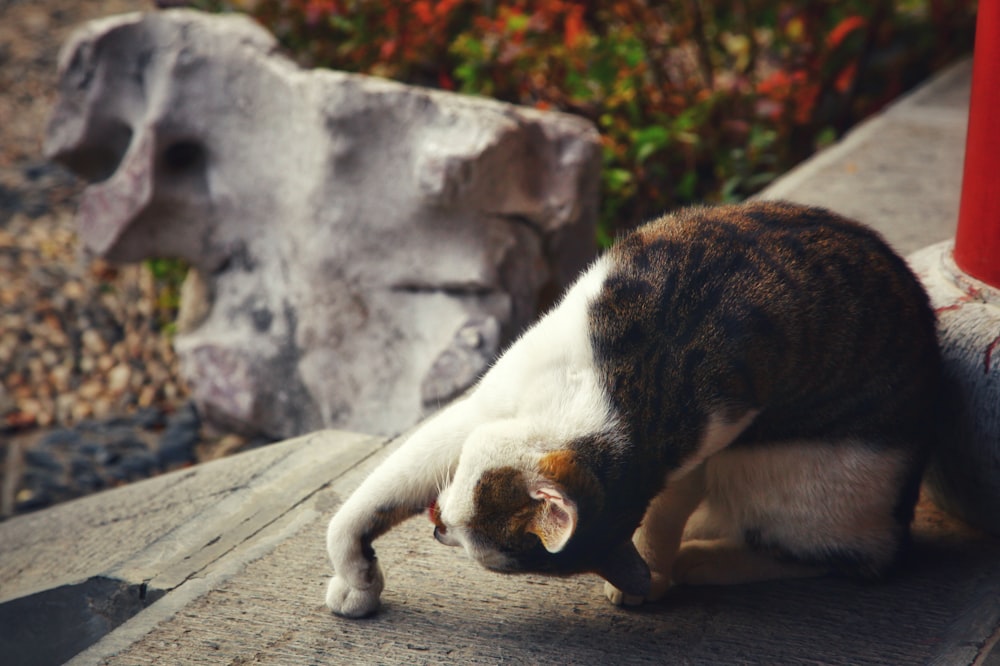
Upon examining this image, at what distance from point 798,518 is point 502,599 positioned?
26.6 inches

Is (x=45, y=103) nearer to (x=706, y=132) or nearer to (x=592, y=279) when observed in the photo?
(x=706, y=132)

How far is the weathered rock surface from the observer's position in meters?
3.83

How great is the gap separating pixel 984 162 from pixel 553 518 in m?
1.40

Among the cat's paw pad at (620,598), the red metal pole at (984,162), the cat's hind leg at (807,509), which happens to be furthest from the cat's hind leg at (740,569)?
the red metal pole at (984,162)

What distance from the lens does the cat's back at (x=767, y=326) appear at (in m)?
1.95

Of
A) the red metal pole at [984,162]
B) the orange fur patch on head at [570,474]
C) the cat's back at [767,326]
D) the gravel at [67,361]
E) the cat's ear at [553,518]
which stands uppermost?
the red metal pole at [984,162]

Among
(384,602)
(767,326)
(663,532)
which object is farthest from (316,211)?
(767,326)

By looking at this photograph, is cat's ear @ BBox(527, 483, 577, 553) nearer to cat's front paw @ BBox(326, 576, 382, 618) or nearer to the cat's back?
the cat's back

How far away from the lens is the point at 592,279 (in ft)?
7.05

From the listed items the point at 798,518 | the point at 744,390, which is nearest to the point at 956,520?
the point at 798,518

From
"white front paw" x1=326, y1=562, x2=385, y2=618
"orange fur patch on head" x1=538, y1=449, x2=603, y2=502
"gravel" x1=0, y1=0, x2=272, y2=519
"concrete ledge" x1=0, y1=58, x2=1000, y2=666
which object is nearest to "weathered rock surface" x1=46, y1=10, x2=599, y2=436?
"gravel" x1=0, y1=0, x2=272, y2=519

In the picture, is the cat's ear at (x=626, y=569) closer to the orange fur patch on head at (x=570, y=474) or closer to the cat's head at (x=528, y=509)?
the cat's head at (x=528, y=509)

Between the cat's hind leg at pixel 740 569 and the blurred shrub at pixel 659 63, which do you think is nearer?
the cat's hind leg at pixel 740 569

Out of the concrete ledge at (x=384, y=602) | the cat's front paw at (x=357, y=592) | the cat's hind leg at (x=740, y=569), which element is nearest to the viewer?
the concrete ledge at (x=384, y=602)
